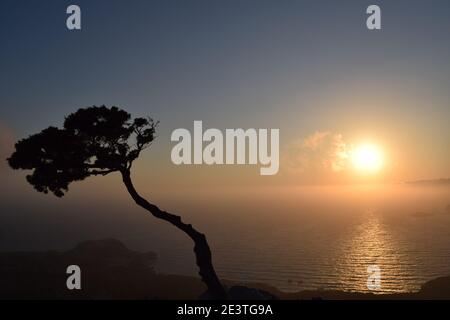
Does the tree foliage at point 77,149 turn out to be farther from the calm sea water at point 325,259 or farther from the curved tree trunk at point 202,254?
the calm sea water at point 325,259

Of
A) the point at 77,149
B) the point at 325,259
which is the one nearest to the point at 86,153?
the point at 77,149

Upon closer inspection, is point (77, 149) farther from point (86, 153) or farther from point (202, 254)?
point (202, 254)

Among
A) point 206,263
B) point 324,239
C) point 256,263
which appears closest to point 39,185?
point 206,263

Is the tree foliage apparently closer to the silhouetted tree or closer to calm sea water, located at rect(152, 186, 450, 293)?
the silhouetted tree

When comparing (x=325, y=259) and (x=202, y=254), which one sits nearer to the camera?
(x=202, y=254)

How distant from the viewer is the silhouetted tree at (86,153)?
945 inches

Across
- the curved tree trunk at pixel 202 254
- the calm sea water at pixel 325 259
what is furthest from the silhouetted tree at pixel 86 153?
the calm sea water at pixel 325 259

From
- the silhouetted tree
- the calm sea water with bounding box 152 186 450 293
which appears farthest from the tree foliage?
the calm sea water with bounding box 152 186 450 293

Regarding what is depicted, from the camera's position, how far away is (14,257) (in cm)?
9050

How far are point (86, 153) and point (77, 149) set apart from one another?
628mm

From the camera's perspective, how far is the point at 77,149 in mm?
24359

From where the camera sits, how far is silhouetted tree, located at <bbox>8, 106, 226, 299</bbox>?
24014 millimetres
